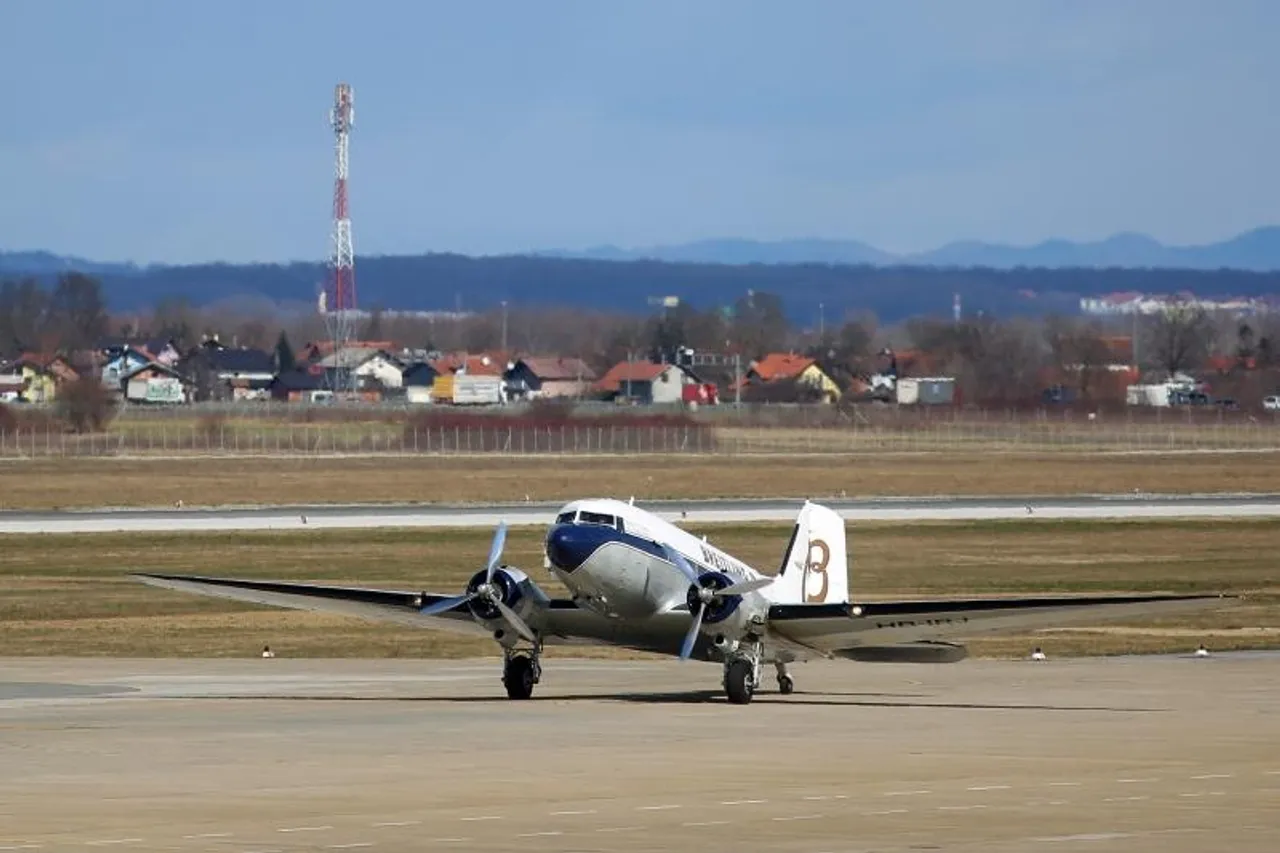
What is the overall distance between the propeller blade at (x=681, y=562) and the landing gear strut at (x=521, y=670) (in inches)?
113

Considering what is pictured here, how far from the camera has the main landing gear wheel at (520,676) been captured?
3559 centimetres

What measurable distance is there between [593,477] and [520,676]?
80.4 metres

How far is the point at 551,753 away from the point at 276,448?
120693 millimetres

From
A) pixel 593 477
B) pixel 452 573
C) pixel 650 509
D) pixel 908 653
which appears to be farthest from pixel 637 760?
pixel 593 477

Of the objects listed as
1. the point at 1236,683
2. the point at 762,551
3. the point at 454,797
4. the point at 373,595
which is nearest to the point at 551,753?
the point at 454,797

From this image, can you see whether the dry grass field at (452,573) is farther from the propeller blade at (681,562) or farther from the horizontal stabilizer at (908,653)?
the propeller blade at (681,562)

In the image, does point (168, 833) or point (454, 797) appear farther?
point (454, 797)

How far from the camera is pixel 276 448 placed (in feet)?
484

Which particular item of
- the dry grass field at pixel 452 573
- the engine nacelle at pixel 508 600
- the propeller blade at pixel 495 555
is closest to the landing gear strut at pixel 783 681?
the engine nacelle at pixel 508 600

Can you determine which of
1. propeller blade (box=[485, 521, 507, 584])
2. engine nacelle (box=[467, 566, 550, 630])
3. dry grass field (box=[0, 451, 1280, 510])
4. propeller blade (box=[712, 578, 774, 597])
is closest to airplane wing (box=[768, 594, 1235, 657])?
propeller blade (box=[712, 578, 774, 597])

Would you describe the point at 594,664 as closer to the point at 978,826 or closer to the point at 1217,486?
the point at 978,826

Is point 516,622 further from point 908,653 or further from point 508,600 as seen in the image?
point 908,653

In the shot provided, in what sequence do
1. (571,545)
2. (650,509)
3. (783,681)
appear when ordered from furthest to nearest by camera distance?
(650,509) < (783,681) < (571,545)

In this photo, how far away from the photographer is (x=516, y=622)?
34375 millimetres
